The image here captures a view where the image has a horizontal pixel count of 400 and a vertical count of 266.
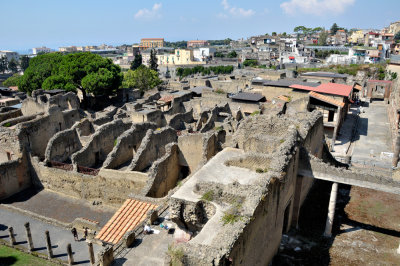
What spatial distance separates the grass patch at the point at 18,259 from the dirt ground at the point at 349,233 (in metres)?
12.3

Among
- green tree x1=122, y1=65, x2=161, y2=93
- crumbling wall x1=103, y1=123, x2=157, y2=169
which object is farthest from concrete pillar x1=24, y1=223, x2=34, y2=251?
green tree x1=122, y1=65, x2=161, y2=93

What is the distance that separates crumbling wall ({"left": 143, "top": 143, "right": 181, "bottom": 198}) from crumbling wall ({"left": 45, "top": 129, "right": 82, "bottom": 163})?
392 inches

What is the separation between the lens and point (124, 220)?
653 inches

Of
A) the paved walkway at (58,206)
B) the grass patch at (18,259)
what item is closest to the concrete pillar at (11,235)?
the grass patch at (18,259)

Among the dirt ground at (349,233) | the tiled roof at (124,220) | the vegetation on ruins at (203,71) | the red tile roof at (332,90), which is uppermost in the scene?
the red tile roof at (332,90)

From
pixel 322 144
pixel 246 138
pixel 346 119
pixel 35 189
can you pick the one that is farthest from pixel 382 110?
pixel 35 189

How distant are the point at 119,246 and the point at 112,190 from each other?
8182 millimetres

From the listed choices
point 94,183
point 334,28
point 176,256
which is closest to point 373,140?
point 94,183

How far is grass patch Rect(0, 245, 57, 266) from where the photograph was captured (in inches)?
665

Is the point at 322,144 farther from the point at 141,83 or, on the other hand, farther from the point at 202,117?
the point at 141,83

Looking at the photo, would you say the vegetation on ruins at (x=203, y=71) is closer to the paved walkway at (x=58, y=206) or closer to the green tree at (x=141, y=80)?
the green tree at (x=141, y=80)

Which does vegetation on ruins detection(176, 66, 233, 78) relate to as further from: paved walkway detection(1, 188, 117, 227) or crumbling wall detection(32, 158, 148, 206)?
paved walkway detection(1, 188, 117, 227)

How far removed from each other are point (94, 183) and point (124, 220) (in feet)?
19.6

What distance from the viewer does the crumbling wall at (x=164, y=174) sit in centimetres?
1888
